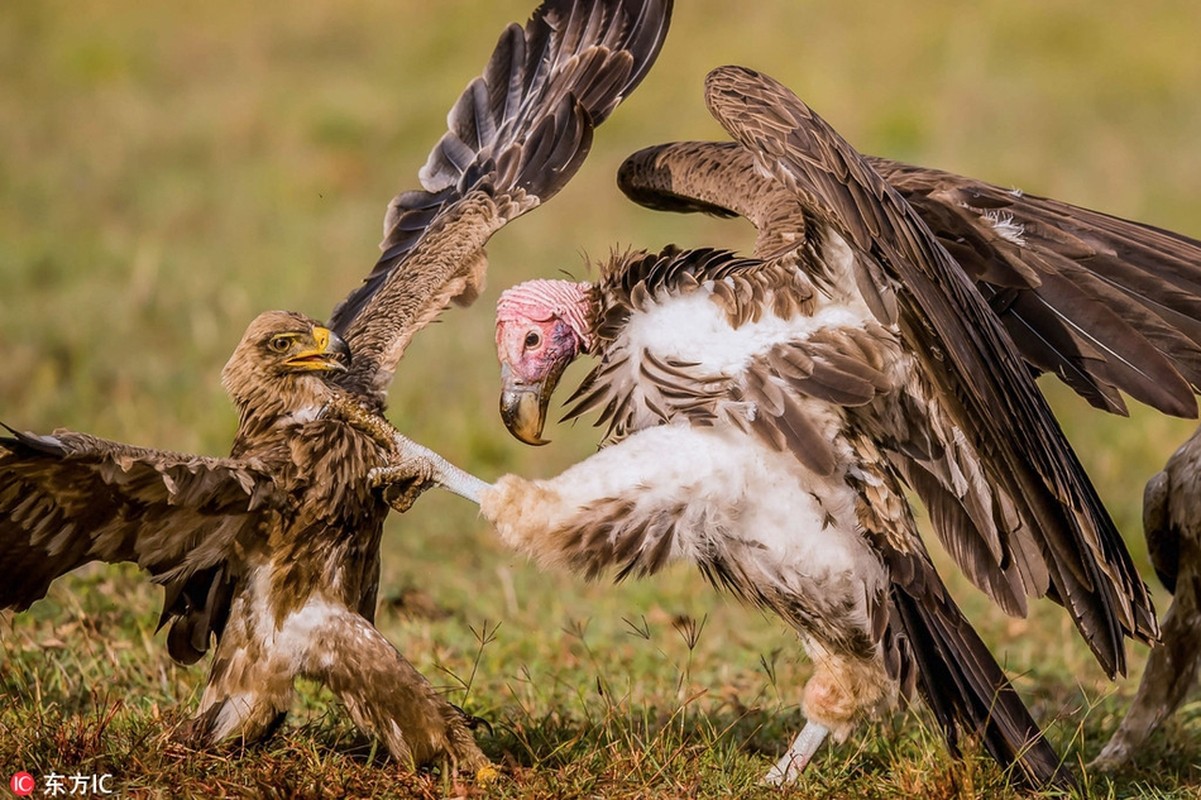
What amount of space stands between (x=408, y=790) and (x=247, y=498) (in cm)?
74

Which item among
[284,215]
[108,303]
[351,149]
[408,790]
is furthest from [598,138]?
[408,790]

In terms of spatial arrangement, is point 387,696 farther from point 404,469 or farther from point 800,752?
point 800,752

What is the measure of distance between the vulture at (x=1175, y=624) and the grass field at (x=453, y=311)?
4.6 inches

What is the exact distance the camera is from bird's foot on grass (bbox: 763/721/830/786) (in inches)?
156

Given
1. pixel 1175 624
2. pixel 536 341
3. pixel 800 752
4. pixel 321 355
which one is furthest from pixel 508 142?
pixel 1175 624

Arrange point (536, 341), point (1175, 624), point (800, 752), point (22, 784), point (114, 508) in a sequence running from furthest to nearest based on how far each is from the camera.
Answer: point (1175, 624) < point (536, 341) < point (800, 752) < point (114, 508) < point (22, 784)

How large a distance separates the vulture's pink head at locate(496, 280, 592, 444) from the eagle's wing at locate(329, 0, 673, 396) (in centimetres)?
28

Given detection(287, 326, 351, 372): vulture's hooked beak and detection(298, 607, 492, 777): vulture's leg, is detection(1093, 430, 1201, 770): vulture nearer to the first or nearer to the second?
detection(298, 607, 492, 777): vulture's leg

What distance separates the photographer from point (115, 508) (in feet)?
11.9

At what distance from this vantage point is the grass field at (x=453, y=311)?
13.1 ft

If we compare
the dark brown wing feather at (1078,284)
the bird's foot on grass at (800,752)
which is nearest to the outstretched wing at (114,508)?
the bird's foot on grass at (800,752)

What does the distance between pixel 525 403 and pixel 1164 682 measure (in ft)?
6.08

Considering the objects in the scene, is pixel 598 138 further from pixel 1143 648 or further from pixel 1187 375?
pixel 1187 375

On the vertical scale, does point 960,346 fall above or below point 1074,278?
below
